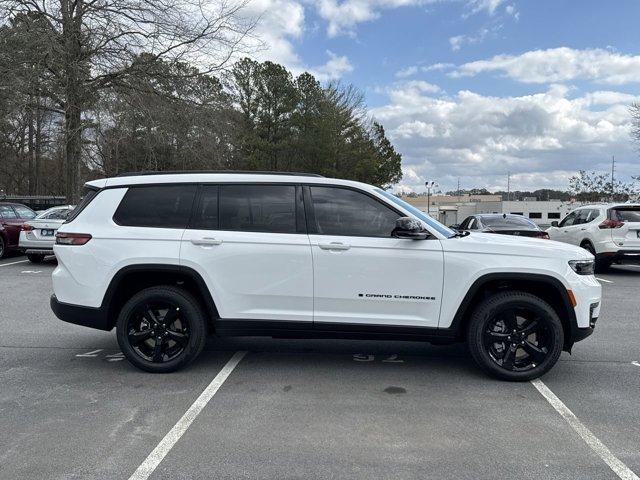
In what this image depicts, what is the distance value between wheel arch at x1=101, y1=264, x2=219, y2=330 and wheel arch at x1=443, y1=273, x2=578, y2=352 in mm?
2196

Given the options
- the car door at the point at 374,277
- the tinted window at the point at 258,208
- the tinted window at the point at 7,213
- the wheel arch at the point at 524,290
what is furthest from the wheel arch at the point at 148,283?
the tinted window at the point at 7,213

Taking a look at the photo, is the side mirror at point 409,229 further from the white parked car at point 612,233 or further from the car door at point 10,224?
the car door at point 10,224

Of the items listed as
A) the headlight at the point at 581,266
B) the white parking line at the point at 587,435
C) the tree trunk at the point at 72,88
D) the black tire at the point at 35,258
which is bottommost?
the white parking line at the point at 587,435

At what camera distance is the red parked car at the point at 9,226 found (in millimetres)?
13703

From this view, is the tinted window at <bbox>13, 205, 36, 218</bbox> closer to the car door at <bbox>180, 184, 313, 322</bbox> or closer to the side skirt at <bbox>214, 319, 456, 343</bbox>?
the car door at <bbox>180, 184, 313, 322</bbox>

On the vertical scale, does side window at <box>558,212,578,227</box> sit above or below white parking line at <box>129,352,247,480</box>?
above

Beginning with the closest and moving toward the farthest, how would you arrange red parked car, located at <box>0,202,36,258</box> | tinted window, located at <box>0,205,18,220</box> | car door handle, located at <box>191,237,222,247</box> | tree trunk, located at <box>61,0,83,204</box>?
car door handle, located at <box>191,237,222,247</box> < red parked car, located at <box>0,202,36,258</box> < tinted window, located at <box>0,205,18,220</box> < tree trunk, located at <box>61,0,83,204</box>

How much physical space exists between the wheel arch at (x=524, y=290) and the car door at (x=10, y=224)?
13086 millimetres

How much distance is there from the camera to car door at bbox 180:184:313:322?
465cm

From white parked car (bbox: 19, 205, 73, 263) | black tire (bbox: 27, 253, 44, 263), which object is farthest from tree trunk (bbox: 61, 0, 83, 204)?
→ white parked car (bbox: 19, 205, 73, 263)

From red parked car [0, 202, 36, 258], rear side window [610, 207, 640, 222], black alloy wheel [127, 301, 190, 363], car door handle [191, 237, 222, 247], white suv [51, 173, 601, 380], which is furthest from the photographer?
red parked car [0, 202, 36, 258]

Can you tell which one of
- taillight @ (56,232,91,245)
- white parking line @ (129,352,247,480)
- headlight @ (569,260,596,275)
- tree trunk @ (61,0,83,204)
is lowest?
white parking line @ (129,352,247,480)

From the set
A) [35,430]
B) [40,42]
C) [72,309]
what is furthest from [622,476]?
[40,42]

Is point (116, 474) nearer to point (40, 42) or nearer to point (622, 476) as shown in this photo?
point (622, 476)
